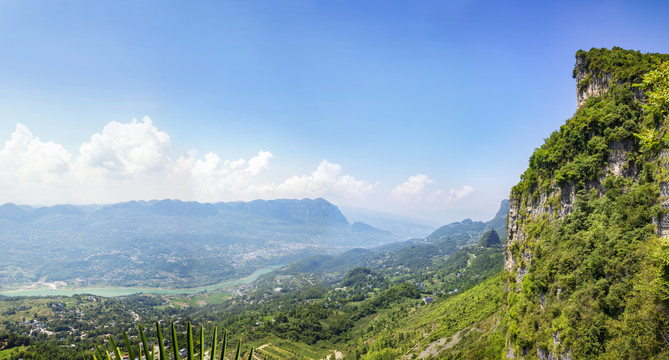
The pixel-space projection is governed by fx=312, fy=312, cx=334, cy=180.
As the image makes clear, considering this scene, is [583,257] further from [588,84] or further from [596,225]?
[588,84]

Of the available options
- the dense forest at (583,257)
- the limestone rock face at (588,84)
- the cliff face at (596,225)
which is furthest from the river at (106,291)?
the limestone rock face at (588,84)

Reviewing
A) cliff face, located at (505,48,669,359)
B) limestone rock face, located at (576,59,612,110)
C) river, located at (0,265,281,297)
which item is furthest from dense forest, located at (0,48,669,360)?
river, located at (0,265,281,297)

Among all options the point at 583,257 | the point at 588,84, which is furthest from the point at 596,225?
the point at 588,84

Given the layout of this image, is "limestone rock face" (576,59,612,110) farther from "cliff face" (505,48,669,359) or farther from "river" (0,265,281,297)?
"river" (0,265,281,297)

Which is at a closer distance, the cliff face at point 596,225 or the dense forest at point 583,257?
the dense forest at point 583,257

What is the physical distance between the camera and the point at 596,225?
26531 millimetres

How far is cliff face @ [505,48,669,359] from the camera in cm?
2061

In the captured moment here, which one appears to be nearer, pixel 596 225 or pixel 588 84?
pixel 596 225

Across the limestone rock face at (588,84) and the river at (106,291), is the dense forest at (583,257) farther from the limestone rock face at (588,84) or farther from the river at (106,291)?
the river at (106,291)

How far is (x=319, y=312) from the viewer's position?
10469 centimetres

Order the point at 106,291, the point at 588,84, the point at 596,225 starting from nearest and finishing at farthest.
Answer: the point at 596,225 < the point at 588,84 < the point at 106,291

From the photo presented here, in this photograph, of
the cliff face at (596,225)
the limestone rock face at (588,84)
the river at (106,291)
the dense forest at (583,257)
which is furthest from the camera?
the river at (106,291)

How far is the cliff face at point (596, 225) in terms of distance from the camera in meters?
20.6

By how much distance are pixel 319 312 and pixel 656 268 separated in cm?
9779
